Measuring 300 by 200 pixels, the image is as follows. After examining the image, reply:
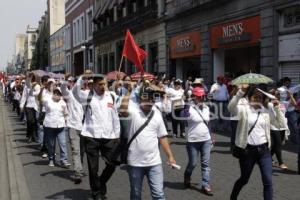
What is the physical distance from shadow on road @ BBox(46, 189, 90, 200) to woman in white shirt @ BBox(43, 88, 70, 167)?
2.16m

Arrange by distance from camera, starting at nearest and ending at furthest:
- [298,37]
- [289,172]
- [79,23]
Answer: [289,172] < [298,37] < [79,23]

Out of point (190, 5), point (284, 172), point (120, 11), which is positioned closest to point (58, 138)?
point (284, 172)

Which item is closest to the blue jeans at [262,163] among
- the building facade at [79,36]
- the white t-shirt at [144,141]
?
the white t-shirt at [144,141]

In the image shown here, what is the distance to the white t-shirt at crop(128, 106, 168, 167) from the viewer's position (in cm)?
613

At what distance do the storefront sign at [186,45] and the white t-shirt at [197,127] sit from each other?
17.1m

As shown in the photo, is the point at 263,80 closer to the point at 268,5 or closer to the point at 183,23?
the point at 268,5

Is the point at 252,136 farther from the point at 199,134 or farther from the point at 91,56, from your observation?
the point at 91,56

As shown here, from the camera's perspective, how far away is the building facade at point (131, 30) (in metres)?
31.2

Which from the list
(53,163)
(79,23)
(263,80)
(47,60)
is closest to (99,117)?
(53,163)

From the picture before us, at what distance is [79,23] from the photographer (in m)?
59.3

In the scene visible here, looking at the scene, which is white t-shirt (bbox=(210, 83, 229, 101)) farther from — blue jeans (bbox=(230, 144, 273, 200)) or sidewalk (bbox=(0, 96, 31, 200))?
blue jeans (bbox=(230, 144, 273, 200))

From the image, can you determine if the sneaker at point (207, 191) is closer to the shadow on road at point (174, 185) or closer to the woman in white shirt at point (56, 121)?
the shadow on road at point (174, 185)

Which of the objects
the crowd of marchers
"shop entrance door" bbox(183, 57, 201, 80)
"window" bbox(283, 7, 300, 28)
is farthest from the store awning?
the crowd of marchers

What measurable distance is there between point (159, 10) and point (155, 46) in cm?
227
